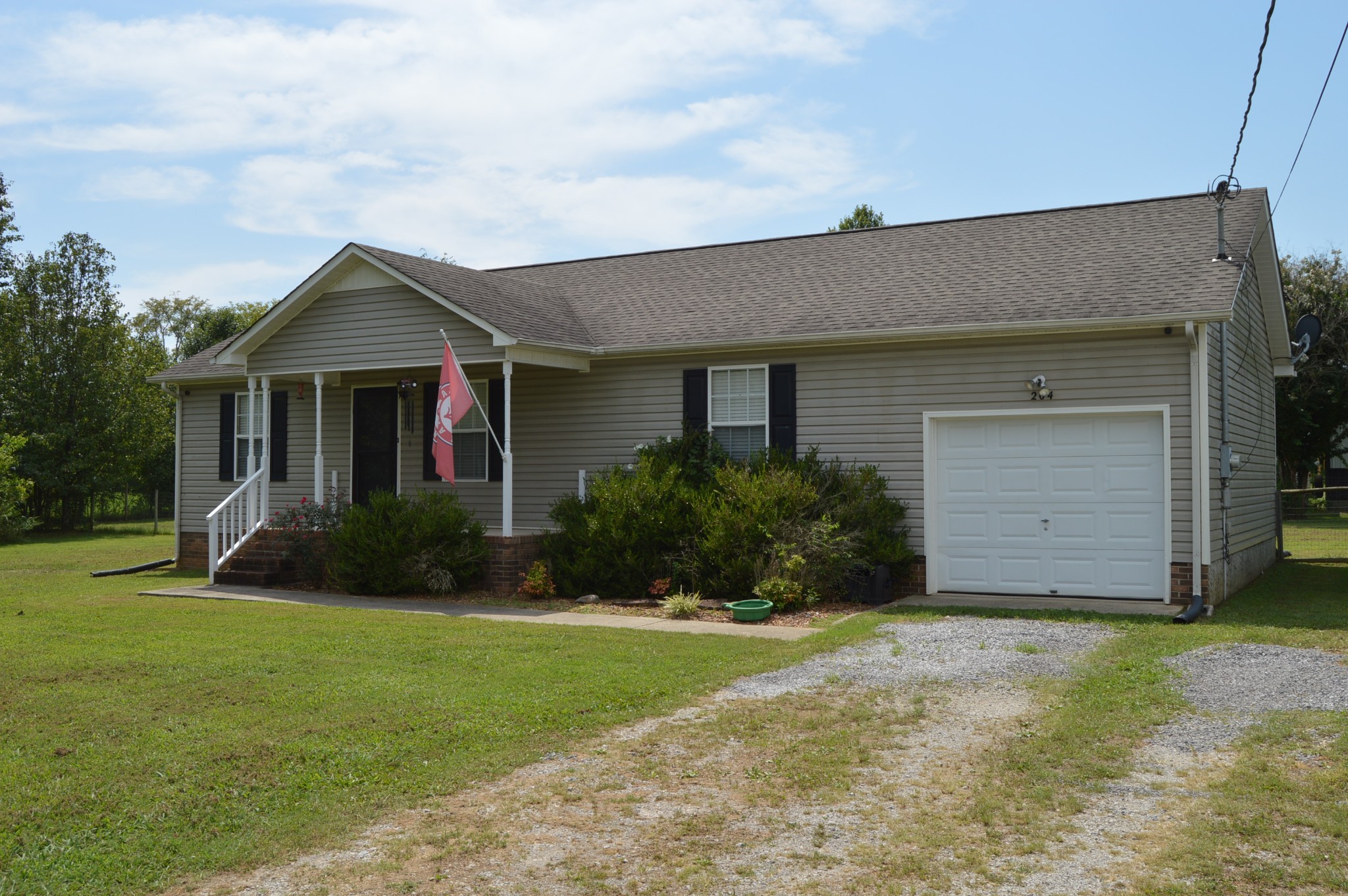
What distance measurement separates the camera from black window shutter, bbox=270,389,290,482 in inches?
698

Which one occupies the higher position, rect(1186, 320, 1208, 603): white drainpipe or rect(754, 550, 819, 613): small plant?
rect(1186, 320, 1208, 603): white drainpipe

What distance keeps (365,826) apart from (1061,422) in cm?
978

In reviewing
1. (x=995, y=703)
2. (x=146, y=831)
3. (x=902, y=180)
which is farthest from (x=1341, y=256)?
(x=146, y=831)

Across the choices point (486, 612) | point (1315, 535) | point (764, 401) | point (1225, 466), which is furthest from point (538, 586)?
point (1315, 535)

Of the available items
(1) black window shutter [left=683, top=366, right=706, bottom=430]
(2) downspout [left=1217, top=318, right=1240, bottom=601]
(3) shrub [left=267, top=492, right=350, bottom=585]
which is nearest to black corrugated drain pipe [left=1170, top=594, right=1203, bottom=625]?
(2) downspout [left=1217, top=318, right=1240, bottom=601]

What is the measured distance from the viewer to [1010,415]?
12.6m

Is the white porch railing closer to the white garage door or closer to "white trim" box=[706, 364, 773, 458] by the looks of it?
"white trim" box=[706, 364, 773, 458]

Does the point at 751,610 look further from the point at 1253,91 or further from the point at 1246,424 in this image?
the point at 1246,424

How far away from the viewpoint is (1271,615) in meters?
11.1

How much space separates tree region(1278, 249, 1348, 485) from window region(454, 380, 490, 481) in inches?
913

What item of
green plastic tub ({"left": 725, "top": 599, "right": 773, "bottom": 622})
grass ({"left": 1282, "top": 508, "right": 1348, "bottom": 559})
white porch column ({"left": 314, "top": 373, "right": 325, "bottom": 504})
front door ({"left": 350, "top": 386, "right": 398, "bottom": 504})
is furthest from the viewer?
grass ({"left": 1282, "top": 508, "right": 1348, "bottom": 559})

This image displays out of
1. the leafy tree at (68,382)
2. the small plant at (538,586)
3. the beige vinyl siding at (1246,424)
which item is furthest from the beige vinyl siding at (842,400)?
the leafy tree at (68,382)

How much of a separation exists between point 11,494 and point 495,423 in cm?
1744

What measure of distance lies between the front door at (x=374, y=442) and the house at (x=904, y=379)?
4 centimetres
